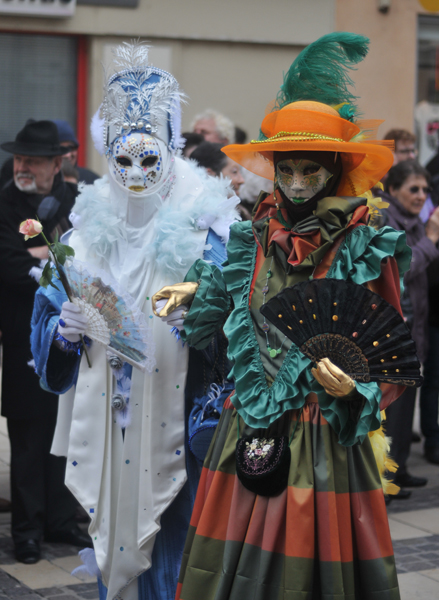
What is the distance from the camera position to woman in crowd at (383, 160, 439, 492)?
545 centimetres

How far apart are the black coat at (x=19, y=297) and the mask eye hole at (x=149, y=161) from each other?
1.28 meters

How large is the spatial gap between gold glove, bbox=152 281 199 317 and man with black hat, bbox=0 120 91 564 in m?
1.53

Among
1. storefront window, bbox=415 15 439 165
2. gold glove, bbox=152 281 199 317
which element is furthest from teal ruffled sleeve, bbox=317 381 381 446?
storefront window, bbox=415 15 439 165

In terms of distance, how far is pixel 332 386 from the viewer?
248 centimetres

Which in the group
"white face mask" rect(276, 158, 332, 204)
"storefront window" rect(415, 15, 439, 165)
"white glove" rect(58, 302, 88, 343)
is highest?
"storefront window" rect(415, 15, 439, 165)

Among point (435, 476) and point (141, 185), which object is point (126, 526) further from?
point (435, 476)

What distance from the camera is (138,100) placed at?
343 cm

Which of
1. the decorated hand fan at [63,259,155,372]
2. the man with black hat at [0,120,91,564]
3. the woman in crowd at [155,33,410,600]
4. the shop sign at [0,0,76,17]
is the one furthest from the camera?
the shop sign at [0,0,76,17]

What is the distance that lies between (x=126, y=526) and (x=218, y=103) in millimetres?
7675

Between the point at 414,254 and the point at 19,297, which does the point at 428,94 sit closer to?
the point at 414,254

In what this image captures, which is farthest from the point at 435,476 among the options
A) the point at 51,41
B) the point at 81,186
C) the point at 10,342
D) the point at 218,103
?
the point at 51,41

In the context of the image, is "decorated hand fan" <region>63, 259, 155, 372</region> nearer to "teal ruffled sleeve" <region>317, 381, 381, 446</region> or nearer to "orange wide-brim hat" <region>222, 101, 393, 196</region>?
"orange wide-brim hat" <region>222, 101, 393, 196</region>

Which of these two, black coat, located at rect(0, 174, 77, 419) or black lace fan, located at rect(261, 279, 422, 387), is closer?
black lace fan, located at rect(261, 279, 422, 387)

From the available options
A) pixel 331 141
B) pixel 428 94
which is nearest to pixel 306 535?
pixel 331 141
